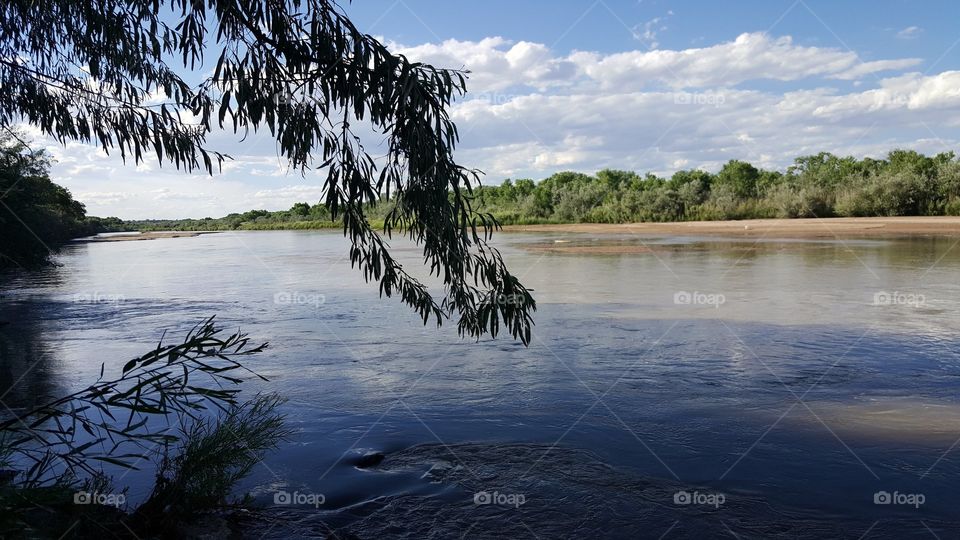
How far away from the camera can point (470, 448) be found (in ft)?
16.4

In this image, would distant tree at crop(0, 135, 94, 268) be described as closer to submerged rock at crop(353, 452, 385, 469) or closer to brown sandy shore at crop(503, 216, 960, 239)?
submerged rock at crop(353, 452, 385, 469)

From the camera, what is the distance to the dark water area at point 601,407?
401 centimetres

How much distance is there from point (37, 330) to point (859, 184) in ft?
135

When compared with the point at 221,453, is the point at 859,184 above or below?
above

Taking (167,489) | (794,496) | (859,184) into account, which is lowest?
(794,496)

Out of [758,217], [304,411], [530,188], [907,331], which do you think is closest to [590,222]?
[758,217]

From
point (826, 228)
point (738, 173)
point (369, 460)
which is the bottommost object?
point (369, 460)

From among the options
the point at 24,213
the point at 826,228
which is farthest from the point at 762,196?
the point at 24,213

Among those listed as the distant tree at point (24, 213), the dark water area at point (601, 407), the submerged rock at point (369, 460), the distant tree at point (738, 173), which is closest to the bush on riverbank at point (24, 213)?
→ the distant tree at point (24, 213)

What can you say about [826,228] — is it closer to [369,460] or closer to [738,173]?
[369,460]

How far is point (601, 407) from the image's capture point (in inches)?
231

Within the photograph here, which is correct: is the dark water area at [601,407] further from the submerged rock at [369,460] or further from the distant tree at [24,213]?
the distant tree at [24,213]

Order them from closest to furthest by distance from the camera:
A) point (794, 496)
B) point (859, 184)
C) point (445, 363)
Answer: point (794, 496) → point (445, 363) → point (859, 184)

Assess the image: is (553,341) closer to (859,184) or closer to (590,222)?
(859,184)
